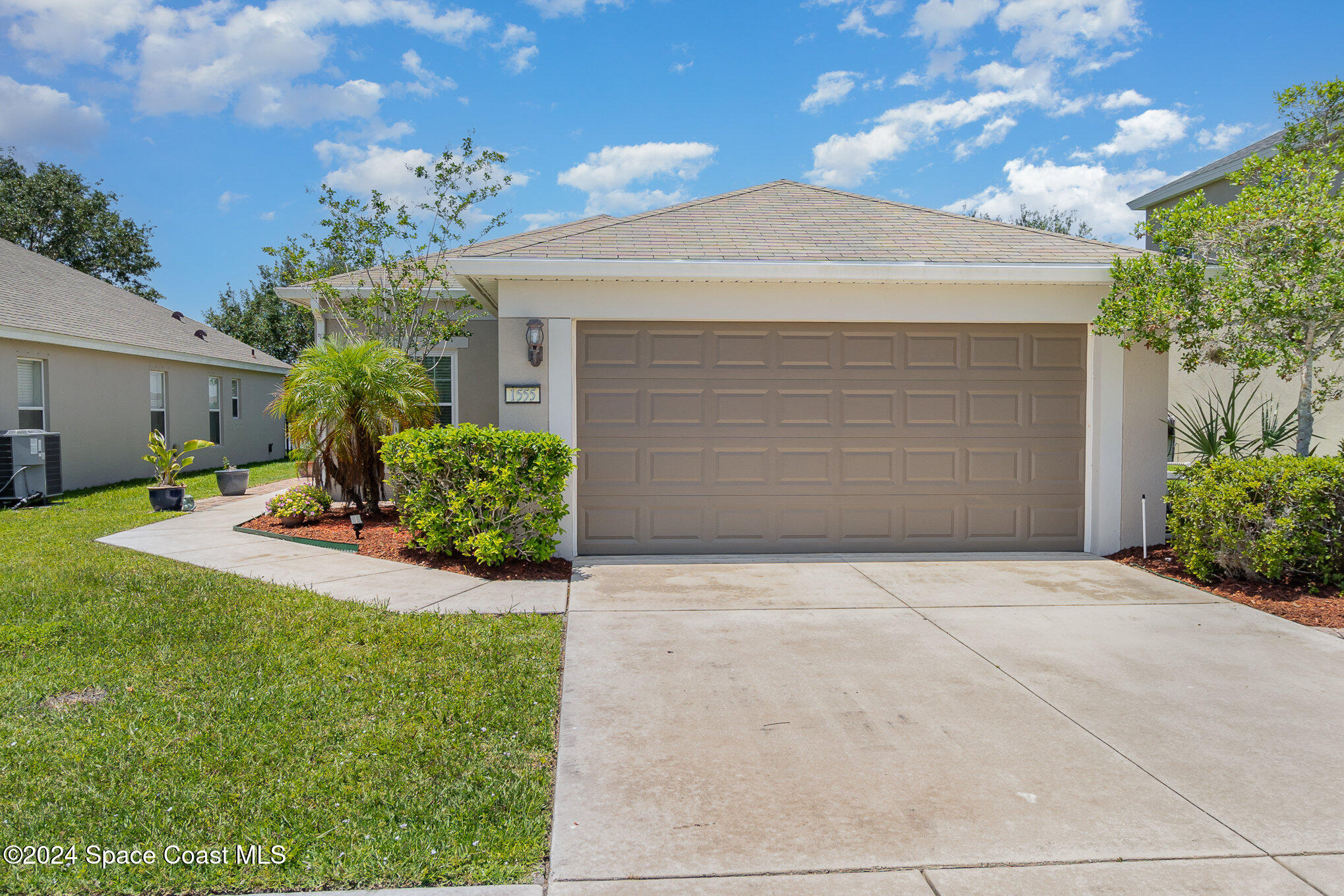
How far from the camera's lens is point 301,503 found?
29.4 ft

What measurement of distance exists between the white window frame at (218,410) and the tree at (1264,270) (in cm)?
1843

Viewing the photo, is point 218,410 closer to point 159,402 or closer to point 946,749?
point 159,402

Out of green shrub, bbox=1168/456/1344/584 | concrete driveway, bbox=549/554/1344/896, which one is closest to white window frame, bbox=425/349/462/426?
concrete driveway, bbox=549/554/1344/896

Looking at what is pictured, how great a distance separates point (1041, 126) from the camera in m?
22.6

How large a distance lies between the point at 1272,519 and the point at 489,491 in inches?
252

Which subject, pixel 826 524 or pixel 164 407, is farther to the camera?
pixel 164 407

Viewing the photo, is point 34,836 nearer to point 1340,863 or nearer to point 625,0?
point 1340,863

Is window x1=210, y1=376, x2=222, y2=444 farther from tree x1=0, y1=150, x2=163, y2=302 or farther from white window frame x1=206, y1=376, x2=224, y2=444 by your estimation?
tree x1=0, y1=150, x2=163, y2=302

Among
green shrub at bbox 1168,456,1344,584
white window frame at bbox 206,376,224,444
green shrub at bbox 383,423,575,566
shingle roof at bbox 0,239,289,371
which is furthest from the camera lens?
white window frame at bbox 206,376,224,444

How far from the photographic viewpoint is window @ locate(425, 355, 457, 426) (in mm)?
11188

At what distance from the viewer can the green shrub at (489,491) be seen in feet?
21.5

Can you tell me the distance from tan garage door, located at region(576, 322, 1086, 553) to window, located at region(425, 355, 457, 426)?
437 cm

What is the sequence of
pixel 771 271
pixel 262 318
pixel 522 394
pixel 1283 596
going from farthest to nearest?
pixel 262 318 < pixel 522 394 < pixel 771 271 < pixel 1283 596

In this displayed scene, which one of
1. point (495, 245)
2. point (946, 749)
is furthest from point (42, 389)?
point (946, 749)
